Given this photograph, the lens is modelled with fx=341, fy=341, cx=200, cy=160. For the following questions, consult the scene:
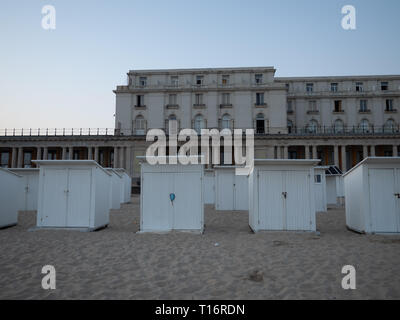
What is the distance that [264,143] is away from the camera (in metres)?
52.0

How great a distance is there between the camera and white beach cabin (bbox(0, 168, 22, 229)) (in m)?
13.4

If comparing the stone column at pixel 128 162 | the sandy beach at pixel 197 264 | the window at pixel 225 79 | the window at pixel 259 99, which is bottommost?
the sandy beach at pixel 197 264

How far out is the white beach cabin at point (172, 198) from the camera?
498 inches

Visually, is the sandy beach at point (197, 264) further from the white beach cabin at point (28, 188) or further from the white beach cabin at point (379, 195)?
the white beach cabin at point (28, 188)

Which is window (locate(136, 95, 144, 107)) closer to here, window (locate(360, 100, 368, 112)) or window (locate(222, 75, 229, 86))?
window (locate(222, 75, 229, 86))

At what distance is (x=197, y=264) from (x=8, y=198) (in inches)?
386

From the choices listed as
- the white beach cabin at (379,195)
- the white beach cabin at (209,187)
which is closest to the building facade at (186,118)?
the white beach cabin at (209,187)

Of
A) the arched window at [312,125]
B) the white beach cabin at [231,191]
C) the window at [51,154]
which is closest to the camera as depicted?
the white beach cabin at [231,191]

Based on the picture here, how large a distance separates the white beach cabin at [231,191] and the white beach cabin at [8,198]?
41.2ft

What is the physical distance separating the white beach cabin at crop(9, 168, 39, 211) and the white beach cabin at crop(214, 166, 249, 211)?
11.6m

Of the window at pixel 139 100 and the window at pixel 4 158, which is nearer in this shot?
the window at pixel 4 158

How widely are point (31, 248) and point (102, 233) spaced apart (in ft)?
10.4

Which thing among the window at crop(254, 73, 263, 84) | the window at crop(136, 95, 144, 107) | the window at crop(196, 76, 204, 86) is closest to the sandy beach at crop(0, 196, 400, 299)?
the window at crop(136, 95, 144, 107)
